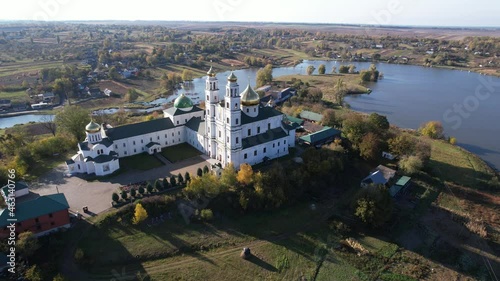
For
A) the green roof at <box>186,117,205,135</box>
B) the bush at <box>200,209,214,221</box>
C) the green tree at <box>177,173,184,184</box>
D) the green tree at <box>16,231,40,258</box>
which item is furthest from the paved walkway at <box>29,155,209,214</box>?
the bush at <box>200,209,214,221</box>

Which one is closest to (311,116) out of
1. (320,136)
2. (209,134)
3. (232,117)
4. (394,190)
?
(320,136)

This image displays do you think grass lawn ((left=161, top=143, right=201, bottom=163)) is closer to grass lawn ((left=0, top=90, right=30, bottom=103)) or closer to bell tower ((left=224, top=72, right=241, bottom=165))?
bell tower ((left=224, top=72, right=241, bottom=165))

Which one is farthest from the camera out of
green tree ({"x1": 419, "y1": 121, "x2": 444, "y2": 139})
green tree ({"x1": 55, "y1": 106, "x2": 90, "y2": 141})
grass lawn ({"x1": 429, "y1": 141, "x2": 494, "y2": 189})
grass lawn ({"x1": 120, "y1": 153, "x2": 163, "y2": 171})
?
green tree ({"x1": 419, "y1": 121, "x2": 444, "y2": 139})

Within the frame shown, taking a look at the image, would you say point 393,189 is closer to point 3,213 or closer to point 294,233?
point 294,233

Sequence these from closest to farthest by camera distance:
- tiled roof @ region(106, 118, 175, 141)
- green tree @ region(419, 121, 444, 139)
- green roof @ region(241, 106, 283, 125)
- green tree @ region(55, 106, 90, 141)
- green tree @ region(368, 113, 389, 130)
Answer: green roof @ region(241, 106, 283, 125) → tiled roof @ region(106, 118, 175, 141) → green tree @ region(55, 106, 90, 141) → green tree @ region(368, 113, 389, 130) → green tree @ region(419, 121, 444, 139)

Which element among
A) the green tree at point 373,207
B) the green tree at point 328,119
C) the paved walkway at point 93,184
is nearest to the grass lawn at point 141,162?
the paved walkway at point 93,184

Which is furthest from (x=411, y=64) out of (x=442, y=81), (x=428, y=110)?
(x=428, y=110)

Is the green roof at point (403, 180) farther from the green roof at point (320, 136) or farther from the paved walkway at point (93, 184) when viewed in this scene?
the paved walkway at point (93, 184)
